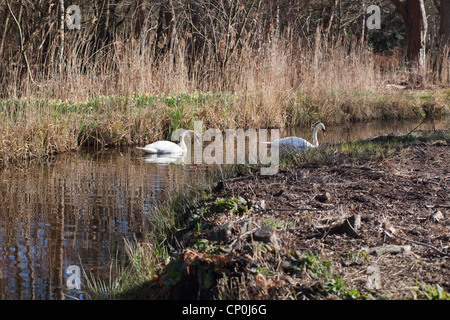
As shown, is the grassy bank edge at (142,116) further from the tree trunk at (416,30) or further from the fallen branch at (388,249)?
the tree trunk at (416,30)

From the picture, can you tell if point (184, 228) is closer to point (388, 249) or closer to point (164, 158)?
point (388, 249)

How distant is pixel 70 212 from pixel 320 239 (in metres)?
2.95

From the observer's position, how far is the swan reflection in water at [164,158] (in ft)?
27.7

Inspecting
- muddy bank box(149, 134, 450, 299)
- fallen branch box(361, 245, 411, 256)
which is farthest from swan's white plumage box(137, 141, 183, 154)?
fallen branch box(361, 245, 411, 256)

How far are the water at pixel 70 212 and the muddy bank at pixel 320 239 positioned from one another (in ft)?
2.57

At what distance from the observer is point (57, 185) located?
261 inches

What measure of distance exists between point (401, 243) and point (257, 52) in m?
9.74

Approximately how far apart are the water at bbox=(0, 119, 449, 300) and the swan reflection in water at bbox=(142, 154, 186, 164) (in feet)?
0.35

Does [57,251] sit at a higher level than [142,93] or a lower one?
lower

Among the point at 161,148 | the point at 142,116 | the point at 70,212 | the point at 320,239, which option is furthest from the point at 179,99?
the point at 320,239

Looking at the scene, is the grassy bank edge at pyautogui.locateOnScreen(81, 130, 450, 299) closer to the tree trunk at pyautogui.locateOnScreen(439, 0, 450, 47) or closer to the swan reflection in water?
the swan reflection in water

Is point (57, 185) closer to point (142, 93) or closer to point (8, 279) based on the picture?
point (8, 279)

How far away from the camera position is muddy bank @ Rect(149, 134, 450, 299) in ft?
9.09

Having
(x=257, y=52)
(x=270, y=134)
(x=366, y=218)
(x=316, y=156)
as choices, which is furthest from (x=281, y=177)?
(x=257, y=52)
